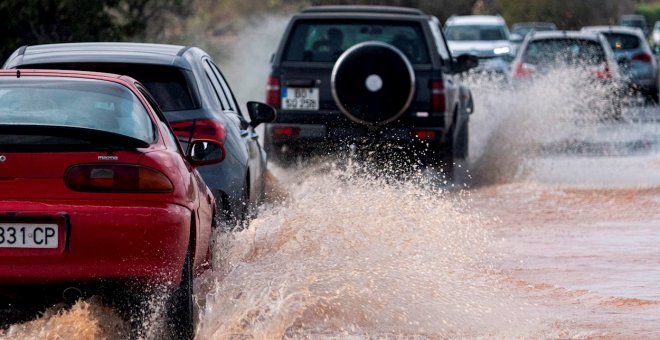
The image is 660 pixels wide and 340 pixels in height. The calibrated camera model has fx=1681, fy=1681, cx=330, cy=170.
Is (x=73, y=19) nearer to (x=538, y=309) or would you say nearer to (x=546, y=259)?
(x=546, y=259)

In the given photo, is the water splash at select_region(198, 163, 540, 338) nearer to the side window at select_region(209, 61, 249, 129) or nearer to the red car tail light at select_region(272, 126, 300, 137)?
the side window at select_region(209, 61, 249, 129)

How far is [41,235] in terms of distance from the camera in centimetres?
655

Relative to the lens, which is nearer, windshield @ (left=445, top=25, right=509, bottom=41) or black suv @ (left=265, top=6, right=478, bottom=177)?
black suv @ (left=265, top=6, right=478, bottom=177)

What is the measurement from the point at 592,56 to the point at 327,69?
414 inches

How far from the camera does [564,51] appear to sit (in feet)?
83.9

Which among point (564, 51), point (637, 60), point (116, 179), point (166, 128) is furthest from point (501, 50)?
point (116, 179)

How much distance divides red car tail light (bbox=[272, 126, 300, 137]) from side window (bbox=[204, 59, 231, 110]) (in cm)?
429

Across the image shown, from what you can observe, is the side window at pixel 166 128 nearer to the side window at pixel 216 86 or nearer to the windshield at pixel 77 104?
the windshield at pixel 77 104

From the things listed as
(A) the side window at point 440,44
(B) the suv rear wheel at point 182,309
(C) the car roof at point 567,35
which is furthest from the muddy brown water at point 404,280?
(C) the car roof at point 567,35

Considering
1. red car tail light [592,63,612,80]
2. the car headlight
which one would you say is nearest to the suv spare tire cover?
red car tail light [592,63,612,80]

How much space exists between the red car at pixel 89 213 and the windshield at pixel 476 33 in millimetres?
29611

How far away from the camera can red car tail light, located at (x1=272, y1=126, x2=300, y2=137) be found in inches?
592

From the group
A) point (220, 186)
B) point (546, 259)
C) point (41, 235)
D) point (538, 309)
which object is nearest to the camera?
point (41, 235)

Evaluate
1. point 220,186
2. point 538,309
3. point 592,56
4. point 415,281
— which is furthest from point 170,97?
point 592,56
